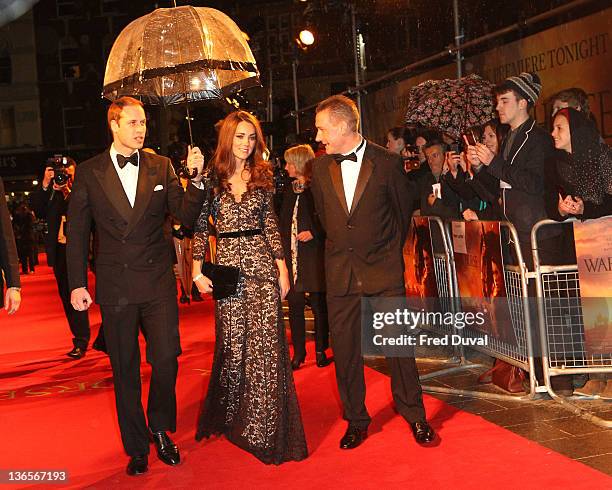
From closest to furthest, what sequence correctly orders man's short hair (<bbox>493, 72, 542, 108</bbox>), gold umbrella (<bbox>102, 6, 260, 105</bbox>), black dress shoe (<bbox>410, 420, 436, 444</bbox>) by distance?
black dress shoe (<bbox>410, 420, 436, 444</bbox>) → gold umbrella (<bbox>102, 6, 260, 105</bbox>) → man's short hair (<bbox>493, 72, 542, 108</bbox>)

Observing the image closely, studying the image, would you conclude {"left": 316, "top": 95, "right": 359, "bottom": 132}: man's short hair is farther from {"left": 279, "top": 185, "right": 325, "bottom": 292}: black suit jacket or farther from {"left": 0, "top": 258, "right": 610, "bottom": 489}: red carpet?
{"left": 279, "top": 185, "right": 325, "bottom": 292}: black suit jacket

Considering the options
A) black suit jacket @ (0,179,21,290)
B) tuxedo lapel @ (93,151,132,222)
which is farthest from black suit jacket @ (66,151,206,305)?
black suit jacket @ (0,179,21,290)

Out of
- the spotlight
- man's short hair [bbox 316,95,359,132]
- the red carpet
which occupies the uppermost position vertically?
the spotlight

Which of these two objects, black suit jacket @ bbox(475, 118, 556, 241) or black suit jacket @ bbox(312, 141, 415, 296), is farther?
black suit jacket @ bbox(475, 118, 556, 241)

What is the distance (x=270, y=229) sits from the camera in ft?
18.0

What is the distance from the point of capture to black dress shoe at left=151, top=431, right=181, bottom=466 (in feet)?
17.4

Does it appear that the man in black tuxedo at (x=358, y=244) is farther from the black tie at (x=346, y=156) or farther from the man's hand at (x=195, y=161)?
the man's hand at (x=195, y=161)

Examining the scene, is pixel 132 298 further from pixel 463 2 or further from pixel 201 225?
pixel 463 2

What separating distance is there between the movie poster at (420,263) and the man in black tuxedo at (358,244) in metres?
2.30

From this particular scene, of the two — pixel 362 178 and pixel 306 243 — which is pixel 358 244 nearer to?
pixel 362 178

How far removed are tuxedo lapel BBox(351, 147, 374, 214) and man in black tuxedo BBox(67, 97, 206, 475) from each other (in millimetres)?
910

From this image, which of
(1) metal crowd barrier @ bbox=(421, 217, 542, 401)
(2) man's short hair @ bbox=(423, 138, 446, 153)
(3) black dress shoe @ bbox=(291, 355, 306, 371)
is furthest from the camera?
(2) man's short hair @ bbox=(423, 138, 446, 153)

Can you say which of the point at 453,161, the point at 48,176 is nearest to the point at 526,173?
the point at 453,161

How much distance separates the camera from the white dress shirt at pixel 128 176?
5.25 m
